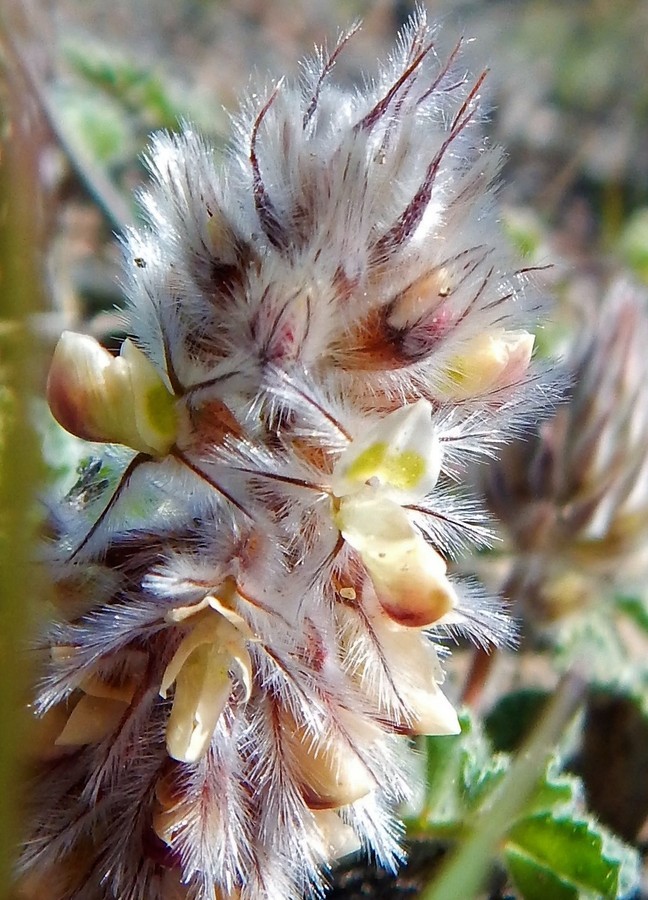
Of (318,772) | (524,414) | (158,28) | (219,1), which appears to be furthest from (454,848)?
(219,1)

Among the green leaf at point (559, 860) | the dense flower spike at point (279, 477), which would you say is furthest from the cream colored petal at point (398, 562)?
the green leaf at point (559, 860)

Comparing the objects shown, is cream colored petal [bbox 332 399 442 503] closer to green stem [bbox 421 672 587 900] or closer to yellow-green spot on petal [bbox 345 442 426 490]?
yellow-green spot on petal [bbox 345 442 426 490]

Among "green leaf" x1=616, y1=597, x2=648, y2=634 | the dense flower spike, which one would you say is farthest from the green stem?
"green leaf" x1=616, y1=597, x2=648, y2=634

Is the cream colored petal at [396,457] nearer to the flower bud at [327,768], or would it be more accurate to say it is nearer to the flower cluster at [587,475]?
the flower bud at [327,768]

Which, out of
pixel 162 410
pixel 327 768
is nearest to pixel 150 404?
pixel 162 410

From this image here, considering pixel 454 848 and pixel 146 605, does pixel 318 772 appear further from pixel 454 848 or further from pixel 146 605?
pixel 454 848

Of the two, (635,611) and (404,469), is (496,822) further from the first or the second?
(635,611)
